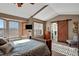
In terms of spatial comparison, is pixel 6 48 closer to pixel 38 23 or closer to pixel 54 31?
pixel 38 23

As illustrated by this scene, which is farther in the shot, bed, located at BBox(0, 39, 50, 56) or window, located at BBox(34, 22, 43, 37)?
window, located at BBox(34, 22, 43, 37)

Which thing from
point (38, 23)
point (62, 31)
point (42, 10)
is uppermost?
point (42, 10)

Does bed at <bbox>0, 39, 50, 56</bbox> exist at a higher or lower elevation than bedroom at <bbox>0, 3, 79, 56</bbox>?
lower

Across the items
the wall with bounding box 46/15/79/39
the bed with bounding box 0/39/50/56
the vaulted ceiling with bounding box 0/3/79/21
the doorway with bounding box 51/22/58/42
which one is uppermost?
the vaulted ceiling with bounding box 0/3/79/21

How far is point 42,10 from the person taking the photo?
5.85 feet

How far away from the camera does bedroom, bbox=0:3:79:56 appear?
67.4 inches

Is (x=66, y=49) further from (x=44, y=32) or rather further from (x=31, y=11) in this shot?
(x=31, y=11)

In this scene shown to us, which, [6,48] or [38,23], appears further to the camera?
[38,23]

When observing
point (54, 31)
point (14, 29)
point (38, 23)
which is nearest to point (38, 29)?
point (38, 23)

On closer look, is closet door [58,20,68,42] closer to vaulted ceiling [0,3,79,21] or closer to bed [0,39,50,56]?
vaulted ceiling [0,3,79,21]

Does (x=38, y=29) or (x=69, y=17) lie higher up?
(x=69, y=17)

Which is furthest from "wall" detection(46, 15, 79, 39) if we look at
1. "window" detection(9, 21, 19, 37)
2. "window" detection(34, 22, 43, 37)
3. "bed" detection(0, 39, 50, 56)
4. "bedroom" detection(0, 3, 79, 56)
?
"window" detection(9, 21, 19, 37)

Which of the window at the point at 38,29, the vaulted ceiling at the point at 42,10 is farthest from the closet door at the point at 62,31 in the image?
the window at the point at 38,29

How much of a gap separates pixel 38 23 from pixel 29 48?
1.26 feet
